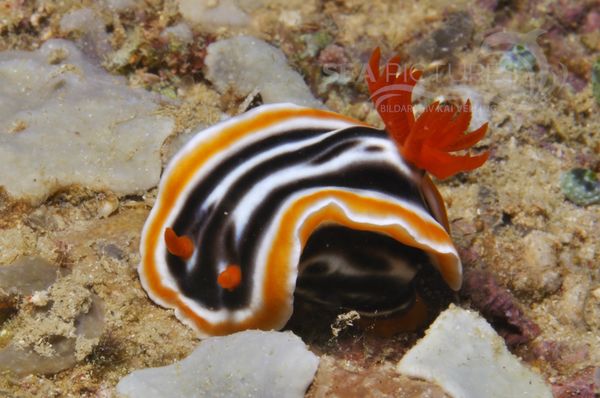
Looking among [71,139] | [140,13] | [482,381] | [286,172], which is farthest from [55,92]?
[482,381]

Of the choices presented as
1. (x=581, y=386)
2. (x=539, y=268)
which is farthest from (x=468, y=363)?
(x=539, y=268)

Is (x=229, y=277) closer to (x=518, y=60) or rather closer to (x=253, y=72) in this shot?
(x=253, y=72)

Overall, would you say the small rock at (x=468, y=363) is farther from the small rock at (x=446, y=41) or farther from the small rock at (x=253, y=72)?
the small rock at (x=446, y=41)

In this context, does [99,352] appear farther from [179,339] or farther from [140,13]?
[140,13]

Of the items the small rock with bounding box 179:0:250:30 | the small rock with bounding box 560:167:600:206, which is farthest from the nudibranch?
the small rock with bounding box 560:167:600:206

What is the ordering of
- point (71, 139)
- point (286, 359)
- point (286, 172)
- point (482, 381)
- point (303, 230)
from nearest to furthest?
point (286, 359), point (482, 381), point (303, 230), point (286, 172), point (71, 139)
